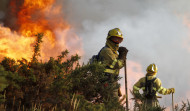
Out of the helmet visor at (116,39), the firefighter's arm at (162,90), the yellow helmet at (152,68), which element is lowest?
the firefighter's arm at (162,90)

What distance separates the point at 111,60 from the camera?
6.71m

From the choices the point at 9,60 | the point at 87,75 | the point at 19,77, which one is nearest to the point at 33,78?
the point at 19,77

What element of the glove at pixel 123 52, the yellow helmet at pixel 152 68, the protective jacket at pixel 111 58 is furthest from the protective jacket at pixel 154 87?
the glove at pixel 123 52

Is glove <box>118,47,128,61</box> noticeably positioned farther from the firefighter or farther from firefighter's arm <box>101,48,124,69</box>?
firefighter's arm <box>101,48,124,69</box>

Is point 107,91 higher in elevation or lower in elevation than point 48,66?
lower

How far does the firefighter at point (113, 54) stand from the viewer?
6.56m

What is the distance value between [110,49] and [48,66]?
2.72 metres

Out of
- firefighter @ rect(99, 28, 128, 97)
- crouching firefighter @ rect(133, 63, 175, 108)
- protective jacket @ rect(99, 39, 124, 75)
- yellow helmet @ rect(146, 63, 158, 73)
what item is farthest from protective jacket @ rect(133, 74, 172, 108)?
protective jacket @ rect(99, 39, 124, 75)

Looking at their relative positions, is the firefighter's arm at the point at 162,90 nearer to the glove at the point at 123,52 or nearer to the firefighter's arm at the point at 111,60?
the glove at the point at 123,52

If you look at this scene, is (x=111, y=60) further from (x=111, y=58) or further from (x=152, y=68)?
(x=152, y=68)

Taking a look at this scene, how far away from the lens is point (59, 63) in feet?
17.4

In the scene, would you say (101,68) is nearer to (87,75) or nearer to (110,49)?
(87,75)

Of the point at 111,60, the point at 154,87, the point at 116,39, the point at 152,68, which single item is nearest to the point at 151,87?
the point at 154,87

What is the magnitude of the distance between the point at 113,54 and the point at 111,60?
0.77ft
